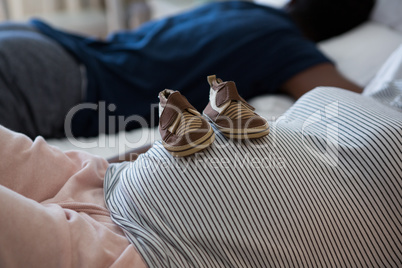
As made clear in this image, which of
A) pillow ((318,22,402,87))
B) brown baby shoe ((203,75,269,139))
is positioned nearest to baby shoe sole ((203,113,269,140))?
brown baby shoe ((203,75,269,139))

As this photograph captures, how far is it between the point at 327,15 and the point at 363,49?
0.71 feet

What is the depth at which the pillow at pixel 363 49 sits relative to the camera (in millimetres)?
1568

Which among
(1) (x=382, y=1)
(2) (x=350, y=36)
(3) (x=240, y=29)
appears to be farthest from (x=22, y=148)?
(1) (x=382, y=1)

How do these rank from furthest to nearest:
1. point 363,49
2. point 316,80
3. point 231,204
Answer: point 363,49
point 316,80
point 231,204

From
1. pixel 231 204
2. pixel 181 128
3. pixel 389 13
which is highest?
pixel 389 13

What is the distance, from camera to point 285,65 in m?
1.54

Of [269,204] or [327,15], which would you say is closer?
[269,204]

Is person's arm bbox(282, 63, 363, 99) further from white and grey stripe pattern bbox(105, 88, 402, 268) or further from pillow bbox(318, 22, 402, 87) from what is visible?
white and grey stripe pattern bbox(105, 88, 402, 268)

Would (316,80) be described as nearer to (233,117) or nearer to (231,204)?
(233,117)

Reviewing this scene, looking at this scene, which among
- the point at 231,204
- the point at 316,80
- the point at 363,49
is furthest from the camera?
the point at 363,49

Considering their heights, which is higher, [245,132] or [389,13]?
[389,13]

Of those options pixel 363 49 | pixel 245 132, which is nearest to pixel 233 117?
pixel 245 132

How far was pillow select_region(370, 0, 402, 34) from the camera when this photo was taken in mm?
1617

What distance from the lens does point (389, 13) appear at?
5.40 feet
